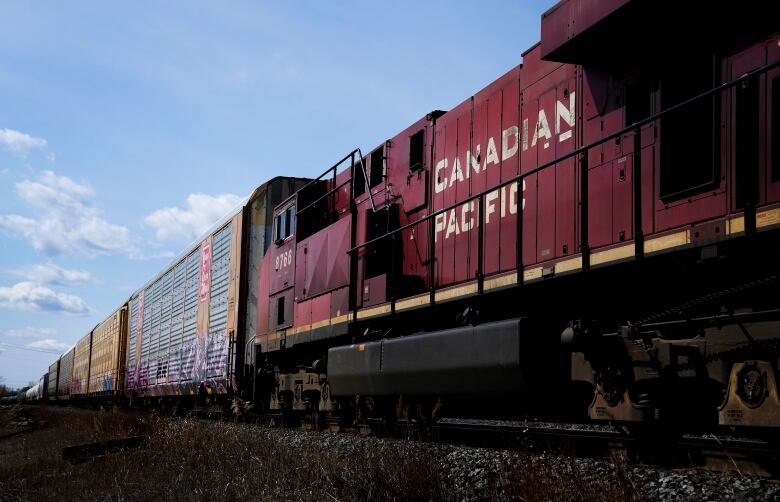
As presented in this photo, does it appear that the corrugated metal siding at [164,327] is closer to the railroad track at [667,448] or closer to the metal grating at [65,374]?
the railroad track at [667,448]

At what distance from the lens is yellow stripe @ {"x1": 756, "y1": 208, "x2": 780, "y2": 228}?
422 centimetres

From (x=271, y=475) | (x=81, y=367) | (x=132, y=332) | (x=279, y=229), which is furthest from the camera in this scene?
(x=81, y=367)

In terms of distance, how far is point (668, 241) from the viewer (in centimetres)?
488

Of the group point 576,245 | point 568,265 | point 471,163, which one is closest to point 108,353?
point 471,163

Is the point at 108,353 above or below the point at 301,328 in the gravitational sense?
below

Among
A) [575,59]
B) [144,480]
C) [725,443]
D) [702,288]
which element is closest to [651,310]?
[702,288]

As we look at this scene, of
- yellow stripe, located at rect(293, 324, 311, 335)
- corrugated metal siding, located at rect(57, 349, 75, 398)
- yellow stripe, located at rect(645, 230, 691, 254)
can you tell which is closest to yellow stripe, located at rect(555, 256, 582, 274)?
yellow stripe, located at rect(645, 230, 691, 254)

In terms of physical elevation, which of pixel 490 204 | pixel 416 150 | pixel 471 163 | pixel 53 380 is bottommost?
pixel 53 380

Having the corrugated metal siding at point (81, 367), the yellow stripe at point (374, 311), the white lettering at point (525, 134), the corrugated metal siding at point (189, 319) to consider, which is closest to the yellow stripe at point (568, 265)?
the white lettering at point (525, 134)

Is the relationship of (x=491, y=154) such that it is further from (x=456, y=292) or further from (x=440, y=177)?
(x=456, y=292)

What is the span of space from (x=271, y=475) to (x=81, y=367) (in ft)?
108

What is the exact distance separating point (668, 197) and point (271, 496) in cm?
323

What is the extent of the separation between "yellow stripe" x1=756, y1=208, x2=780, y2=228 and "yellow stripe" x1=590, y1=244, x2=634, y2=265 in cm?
94

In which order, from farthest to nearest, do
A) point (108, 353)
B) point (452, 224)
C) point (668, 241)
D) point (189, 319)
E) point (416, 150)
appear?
point (108, 353) → point (189, 319) → point (416, 150) → point (452, 224) → point (668, 241)
